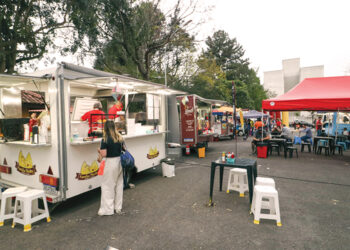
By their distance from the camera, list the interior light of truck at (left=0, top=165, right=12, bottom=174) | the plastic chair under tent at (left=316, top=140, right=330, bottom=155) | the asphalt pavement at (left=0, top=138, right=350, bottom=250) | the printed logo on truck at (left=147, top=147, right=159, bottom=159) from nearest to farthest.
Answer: the asphalt pavement at (left=0, top=138, right=350, bottom=250)
the interior light of truck at (left=0, top=165, right=12, bottom=174)
the printed logo on truck at (left=147, top=147, right=159, bottom=159)
the plastic chair under tent at (left=316, top=140, right=330, bottom=155)

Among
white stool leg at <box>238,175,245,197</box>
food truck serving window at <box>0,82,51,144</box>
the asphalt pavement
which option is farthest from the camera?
white stool leg at <box>238,175,245,197</box>

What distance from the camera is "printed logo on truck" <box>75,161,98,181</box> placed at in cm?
402

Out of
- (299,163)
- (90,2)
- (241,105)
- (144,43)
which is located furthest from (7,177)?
(241,105)

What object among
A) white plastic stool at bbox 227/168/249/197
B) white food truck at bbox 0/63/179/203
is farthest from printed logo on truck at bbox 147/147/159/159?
white plastic stool at bbox 227/168/249/197

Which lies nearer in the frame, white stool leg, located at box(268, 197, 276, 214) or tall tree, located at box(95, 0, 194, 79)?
white stool leg, located at box(268, 197, 276, 214)

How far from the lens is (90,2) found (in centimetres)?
936

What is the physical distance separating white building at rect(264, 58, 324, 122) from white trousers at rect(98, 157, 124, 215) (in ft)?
165

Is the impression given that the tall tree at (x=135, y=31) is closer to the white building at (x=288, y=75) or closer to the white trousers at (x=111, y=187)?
the white trousers at (x=111, y=187)

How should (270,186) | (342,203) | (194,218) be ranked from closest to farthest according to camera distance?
(194,218)
(270,186)
(342,203)

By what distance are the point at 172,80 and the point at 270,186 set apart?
53.5ft

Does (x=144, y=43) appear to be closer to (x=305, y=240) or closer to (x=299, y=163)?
(x=299, y=163)

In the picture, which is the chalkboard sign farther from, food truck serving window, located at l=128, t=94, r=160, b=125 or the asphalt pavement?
Answer: the asphalt pavement

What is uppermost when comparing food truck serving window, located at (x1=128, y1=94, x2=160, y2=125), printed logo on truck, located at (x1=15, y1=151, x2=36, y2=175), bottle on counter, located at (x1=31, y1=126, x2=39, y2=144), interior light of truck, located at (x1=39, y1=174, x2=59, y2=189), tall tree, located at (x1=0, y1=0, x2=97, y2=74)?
tall tree, located at (x1=0, y1=0, x2=97, y2=74)

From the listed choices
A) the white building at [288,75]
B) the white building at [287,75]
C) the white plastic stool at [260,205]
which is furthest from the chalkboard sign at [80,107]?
the white building at [287,75]
